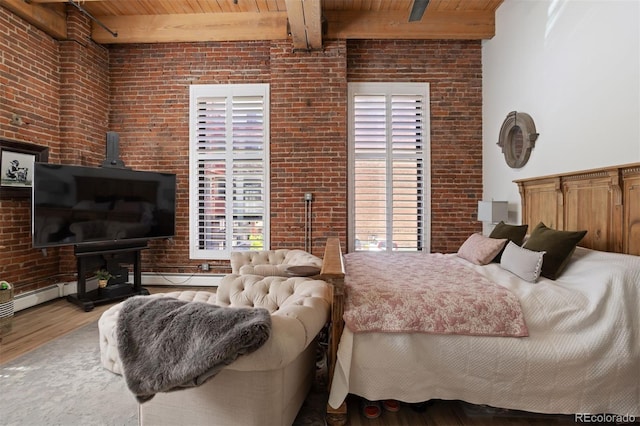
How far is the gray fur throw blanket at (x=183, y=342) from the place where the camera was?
132cm

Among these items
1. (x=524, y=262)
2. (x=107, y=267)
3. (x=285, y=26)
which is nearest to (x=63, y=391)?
(x=107, y=267)

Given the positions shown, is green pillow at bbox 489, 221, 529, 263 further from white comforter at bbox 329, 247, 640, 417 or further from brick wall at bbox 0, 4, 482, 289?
brick wall at bbox 0, 4, 482, 289

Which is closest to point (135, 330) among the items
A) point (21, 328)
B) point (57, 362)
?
point (57, 362)

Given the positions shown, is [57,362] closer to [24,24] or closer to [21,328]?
[21,328]

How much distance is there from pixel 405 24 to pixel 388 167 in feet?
6.34

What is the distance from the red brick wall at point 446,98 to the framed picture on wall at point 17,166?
4.11 meters

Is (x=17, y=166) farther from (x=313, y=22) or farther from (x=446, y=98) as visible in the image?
(x=446, y=98)

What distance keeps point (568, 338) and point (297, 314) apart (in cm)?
156

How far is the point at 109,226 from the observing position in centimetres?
396

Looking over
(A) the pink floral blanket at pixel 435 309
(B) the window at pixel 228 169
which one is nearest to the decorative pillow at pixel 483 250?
(A) the pink floral blanket at pixel 435 309

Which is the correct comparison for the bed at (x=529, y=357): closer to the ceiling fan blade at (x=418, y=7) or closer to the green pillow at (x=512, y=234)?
the green pillow at (x=512, y=234)

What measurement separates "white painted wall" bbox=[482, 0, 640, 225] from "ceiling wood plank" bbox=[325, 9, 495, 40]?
0.21m

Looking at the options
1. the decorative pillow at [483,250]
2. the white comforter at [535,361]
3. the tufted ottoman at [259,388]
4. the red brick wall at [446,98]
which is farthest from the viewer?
the red brick wall at [446,98]

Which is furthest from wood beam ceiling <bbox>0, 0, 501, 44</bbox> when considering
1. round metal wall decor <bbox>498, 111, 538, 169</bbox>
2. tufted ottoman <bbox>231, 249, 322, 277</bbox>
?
tufted ottoman <bbox>231, 249, 322, 277</bbox>
